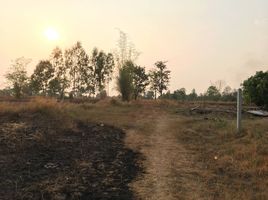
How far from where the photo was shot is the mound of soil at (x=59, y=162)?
27.9 ft

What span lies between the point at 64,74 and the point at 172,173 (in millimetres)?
42588

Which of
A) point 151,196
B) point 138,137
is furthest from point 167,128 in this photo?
point 151,196

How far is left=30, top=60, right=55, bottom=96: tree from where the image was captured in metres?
50.6

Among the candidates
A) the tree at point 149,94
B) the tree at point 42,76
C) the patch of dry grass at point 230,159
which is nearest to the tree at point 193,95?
the tree at point 149,94

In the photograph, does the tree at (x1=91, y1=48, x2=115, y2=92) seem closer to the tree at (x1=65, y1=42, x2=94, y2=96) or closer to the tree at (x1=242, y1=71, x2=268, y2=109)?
the tree at (x1=65, y1=42, x2=94, y2=96)

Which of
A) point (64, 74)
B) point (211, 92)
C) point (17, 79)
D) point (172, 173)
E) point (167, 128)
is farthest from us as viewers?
point (211, 92)

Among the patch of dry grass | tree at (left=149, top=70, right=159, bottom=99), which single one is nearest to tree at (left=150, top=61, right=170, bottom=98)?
tree at (left=149, top=70, right=159, bottom=99)

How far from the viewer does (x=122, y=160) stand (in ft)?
38.4

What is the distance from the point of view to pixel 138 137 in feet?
53.4

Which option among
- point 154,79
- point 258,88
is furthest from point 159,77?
point 258,88

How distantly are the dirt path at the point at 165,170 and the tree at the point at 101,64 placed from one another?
36.3 meters

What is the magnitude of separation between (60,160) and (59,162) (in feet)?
0.75

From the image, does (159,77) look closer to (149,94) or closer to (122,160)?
(149,94)

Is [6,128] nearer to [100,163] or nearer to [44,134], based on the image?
[44,134]
